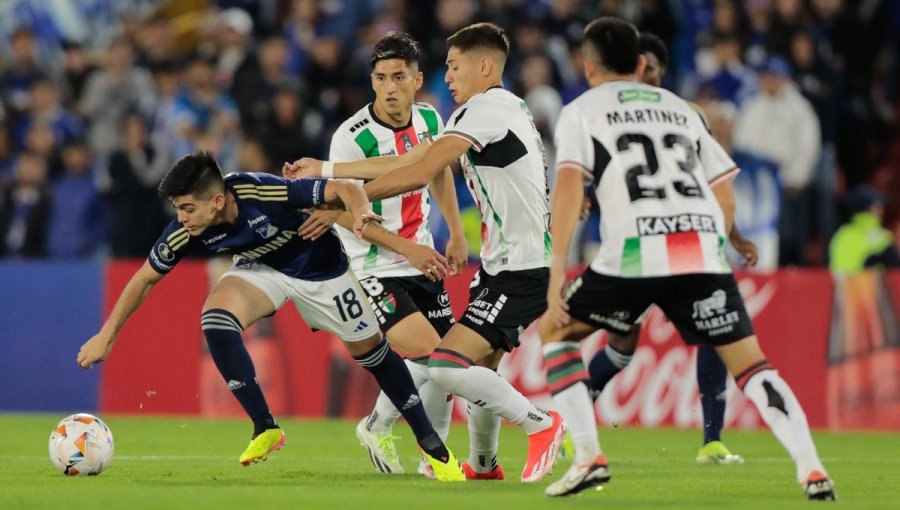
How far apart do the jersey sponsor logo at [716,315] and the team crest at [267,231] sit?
270 cm

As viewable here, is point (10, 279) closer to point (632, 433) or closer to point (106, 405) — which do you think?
point (106, 405)

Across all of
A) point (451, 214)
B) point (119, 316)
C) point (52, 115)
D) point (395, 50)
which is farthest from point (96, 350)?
point (52, 115)

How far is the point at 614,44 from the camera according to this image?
24.5ft

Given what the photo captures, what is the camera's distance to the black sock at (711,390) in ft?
35.1

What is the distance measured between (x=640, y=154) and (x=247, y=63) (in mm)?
11310

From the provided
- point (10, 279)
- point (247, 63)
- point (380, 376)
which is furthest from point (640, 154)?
point (247, 63)

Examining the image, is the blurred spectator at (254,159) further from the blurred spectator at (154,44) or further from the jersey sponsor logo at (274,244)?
the jersey sponsor logo at (274,244)

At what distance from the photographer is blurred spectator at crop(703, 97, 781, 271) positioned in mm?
15641

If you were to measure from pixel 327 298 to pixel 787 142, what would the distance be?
26.5ft

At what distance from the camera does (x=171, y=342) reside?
1508cm

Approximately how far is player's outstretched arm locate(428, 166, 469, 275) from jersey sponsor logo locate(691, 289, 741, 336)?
98.1 inches

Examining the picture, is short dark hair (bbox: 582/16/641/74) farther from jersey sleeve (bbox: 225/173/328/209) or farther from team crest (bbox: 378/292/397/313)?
team crest (bbox: 378/292/397/313)

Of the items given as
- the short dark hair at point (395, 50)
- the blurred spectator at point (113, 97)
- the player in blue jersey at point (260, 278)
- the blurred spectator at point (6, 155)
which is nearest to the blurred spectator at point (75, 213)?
the blurred spectator at point (113, 97)

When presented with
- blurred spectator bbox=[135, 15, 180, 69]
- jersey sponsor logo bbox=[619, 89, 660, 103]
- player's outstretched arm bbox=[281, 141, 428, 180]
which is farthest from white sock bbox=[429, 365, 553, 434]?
blurred spectator bbox=[135, 15, 180, 69]
